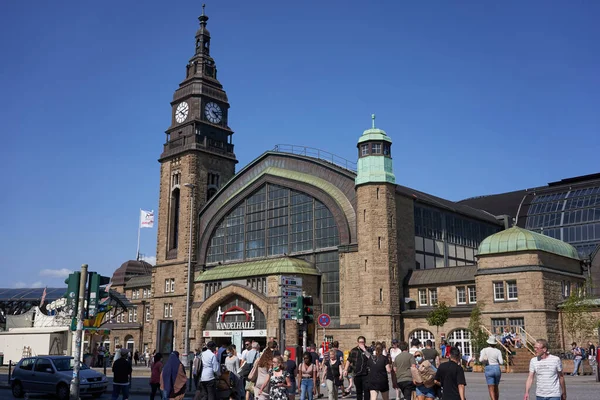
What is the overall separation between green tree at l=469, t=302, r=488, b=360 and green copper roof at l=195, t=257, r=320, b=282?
12.8 metres

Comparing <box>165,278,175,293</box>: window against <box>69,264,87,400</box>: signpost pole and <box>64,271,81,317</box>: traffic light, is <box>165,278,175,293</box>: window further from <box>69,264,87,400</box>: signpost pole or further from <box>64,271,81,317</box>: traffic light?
<box>64,271,81,317</box>: traffic light

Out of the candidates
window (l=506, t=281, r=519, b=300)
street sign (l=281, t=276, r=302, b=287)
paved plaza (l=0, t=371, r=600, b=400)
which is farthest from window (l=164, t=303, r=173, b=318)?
street sign (l=281, t=276, r=302, b=287)

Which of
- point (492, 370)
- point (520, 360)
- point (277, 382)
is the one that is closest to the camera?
point (277, 382)

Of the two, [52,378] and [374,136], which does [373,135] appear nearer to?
[374,136]

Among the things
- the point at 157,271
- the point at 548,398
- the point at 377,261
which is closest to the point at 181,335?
the point at 157,271

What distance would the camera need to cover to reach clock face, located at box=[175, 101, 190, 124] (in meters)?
61.2

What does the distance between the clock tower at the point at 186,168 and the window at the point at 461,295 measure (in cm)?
2471

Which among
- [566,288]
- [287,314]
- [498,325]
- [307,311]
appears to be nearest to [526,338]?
[498,325]

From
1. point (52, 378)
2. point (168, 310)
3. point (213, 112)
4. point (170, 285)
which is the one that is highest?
point (213, 112)

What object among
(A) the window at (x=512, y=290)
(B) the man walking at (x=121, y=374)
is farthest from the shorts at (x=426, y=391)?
(A) the window at (x=512, y=290)

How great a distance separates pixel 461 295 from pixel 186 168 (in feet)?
93.2

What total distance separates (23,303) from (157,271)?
71.1 feet

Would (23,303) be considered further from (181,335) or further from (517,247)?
(517,247)

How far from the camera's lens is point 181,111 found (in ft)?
202
